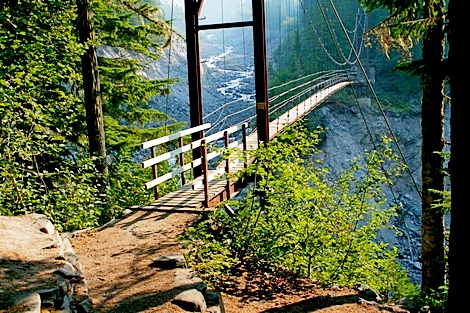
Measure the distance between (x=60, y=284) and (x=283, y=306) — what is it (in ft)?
5.16

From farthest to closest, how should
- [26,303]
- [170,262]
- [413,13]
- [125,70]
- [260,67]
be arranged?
[125,70]
[260,67]
[413,13]
[170,262]
[26,303]

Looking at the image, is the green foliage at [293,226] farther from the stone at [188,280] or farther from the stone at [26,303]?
the stone at [26,303]

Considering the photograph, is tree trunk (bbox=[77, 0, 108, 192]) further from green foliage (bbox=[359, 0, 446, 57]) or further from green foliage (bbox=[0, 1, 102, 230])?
green foliage (bbox=[359, 0, 446, 57])

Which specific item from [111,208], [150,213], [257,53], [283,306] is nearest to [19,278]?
[283,306]

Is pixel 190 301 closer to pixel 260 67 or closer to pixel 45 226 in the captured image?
pixel 45 226

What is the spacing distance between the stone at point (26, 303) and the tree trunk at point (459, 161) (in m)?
1.77

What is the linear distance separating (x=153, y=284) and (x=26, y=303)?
0.97 m

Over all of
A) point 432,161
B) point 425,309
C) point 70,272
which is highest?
point 432,161

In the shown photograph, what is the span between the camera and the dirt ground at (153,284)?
9.07 ft

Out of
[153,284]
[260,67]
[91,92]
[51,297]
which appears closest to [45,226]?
[153,284]

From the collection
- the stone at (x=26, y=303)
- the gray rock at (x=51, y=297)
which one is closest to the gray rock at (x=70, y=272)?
the gray rock at (x=51, y=297)

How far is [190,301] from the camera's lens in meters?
2.61

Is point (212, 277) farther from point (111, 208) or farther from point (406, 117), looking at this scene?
point (406, 117)

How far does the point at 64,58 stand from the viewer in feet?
14.3
